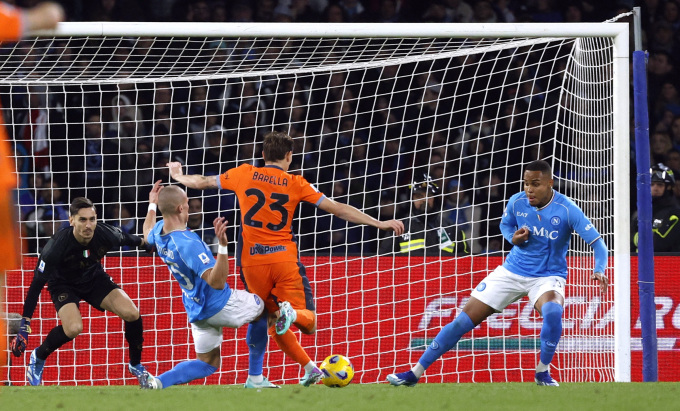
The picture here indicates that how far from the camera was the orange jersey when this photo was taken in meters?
6.93

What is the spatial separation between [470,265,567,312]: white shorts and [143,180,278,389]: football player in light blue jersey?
1658mm

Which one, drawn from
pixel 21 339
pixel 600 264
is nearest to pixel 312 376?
pixel 600 264

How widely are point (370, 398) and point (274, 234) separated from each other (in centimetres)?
157

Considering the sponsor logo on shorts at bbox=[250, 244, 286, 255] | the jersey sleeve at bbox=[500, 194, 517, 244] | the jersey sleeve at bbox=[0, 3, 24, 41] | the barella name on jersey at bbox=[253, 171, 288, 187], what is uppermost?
the jersey sleeve at bbox=[0, 3, 24, 41]

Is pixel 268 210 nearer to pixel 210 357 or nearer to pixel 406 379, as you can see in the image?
pixel 210 357

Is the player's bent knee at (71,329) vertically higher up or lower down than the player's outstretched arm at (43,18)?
lower down

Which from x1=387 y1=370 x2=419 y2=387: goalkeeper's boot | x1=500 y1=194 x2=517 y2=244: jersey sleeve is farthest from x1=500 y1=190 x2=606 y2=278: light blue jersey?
x1=387 y1=370 x2=419 y2=387: goalkeeper's boot

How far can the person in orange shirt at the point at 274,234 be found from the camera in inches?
271

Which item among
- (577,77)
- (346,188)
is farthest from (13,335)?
(577,77)

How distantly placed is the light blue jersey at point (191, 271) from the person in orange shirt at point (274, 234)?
0.38 m

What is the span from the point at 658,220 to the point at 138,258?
193 inches

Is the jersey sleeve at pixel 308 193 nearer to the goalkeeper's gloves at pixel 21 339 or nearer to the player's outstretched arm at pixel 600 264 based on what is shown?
the player's outstretched arm at pixel 600 264

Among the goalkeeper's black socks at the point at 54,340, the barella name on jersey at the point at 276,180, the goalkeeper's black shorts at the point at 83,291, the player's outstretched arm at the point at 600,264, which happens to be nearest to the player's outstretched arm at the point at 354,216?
the barella name on jersey at the point at 276,180

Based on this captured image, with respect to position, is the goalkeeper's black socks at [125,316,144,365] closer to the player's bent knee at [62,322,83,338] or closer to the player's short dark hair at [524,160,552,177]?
the player's bent knee at [62,322,83,338]
